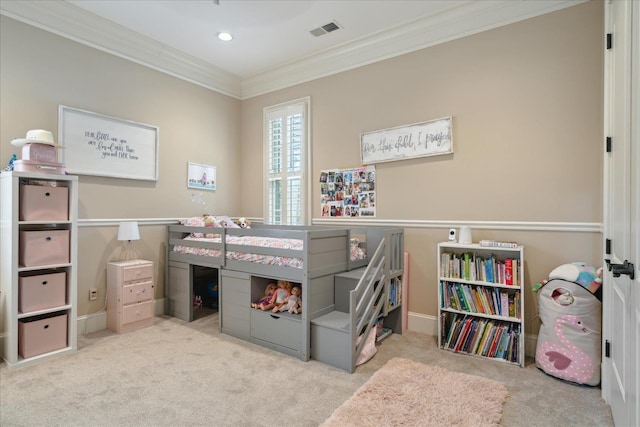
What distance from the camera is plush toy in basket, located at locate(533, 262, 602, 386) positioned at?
6.98 feet

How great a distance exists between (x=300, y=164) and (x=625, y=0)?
2.92 metres

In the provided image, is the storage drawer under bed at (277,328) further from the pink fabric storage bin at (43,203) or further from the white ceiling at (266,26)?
the white ceiling at (266,26)

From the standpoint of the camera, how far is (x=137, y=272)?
3131 millimetres

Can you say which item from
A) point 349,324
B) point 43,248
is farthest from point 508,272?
point 43,248

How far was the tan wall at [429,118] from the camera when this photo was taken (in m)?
2.46

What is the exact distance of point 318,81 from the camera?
149 inches

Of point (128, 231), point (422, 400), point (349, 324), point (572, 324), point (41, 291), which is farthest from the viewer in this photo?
point (128, 231)

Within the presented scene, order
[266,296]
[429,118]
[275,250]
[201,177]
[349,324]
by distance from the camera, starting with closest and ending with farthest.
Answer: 1. [349,324]
2. [275,250]
3. [266,296]
4. [429,118]
5. [201,177]

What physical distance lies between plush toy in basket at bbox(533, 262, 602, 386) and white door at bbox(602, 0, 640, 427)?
137 mm

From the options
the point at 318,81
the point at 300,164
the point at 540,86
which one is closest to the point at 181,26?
the point at 318,81

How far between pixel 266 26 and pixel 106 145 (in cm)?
186

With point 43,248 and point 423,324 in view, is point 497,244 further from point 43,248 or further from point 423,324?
point 43,248

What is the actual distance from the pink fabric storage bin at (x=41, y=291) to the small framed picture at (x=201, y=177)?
1651mm

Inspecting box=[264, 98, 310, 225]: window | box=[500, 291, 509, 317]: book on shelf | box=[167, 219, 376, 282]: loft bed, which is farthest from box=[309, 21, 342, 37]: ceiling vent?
box=[500, 291, 509, 317]: book on shelf
